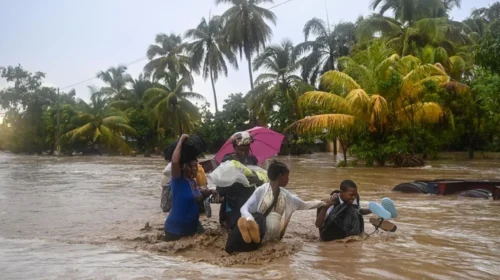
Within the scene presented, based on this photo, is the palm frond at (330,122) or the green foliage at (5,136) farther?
the green foliage at (5,136)

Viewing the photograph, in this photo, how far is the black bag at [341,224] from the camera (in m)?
5.64

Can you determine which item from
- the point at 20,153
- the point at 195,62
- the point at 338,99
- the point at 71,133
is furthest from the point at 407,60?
the point at 20,153

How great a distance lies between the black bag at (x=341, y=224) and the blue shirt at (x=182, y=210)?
4.87 ft

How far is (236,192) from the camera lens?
216 inches

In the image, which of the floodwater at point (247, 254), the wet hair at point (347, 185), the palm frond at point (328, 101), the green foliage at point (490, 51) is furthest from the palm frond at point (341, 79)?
Result: the wet hair at point (347, 185)

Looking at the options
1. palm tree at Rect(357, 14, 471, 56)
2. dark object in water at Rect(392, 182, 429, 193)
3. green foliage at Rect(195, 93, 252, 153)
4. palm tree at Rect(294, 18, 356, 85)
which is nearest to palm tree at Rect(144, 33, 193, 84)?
green foliage at Rect(195, 93, 252, 153)

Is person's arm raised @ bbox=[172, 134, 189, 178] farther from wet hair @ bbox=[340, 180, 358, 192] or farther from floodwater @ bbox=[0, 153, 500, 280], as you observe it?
wet hair @ bbox=[340, 180, 358, 192]

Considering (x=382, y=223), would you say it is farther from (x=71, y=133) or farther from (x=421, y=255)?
(x=71, y=133)

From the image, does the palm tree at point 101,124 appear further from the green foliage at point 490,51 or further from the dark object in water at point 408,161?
the green foliage at point 490,51

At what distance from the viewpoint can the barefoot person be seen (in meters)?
4.91

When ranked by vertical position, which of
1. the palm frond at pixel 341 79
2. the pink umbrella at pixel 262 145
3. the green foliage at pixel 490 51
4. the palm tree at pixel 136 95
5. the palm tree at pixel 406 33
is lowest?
the pink umbrella at pixel 262 145

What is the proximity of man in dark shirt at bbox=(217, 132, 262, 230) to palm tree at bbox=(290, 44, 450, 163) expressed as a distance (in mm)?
15110

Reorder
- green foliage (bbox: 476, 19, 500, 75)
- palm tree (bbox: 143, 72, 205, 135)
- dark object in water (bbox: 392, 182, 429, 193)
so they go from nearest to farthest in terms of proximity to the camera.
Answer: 1. green foliage (bbox: 476, 19, 500, 75)
2. dark object in water (bbox: 392, 182, 429, 193)
3. palm tree (bbox: 143, 72, 205, 135)

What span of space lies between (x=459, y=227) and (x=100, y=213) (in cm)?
614
